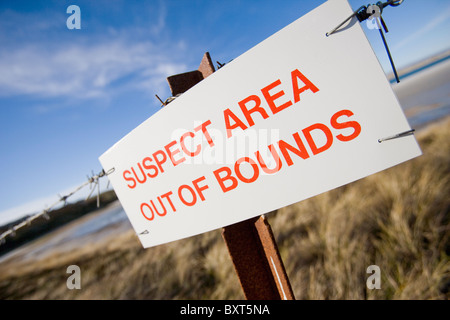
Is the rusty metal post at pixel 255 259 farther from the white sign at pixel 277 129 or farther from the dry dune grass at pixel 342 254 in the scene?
the dry dune grass at pixel 342 254

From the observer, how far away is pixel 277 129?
637mm

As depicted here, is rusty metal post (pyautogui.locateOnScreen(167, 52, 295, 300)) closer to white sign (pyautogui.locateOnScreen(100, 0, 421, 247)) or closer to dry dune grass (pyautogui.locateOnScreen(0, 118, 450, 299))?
white sign (pyautogui.locateOnScreen(100, 0, 421, 247))

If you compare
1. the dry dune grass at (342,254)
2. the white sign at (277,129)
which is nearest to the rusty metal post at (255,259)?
the white sign at (277,129)

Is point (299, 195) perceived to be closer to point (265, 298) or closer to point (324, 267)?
point (265, 298)

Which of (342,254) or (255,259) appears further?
(342,254)

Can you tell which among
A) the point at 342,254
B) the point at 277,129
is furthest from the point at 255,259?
the point at 342,254

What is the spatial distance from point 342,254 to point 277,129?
2.05 m

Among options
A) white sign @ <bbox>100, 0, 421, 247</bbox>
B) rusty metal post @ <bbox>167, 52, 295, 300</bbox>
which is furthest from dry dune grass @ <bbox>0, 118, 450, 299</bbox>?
white sign @ <bbox>100, 0, 421, 247</bbox>

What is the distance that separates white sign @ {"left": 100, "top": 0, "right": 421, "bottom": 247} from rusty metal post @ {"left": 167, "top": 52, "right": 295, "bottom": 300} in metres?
0.09

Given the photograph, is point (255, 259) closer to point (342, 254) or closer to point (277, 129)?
point (277, 129)

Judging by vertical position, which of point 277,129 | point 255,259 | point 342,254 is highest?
point 277,129

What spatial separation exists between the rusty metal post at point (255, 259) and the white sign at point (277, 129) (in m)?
0.09

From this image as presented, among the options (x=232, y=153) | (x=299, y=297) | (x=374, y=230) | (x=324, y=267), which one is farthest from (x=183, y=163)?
(x=374, y=230)

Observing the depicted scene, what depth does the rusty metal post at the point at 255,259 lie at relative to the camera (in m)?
0.72
